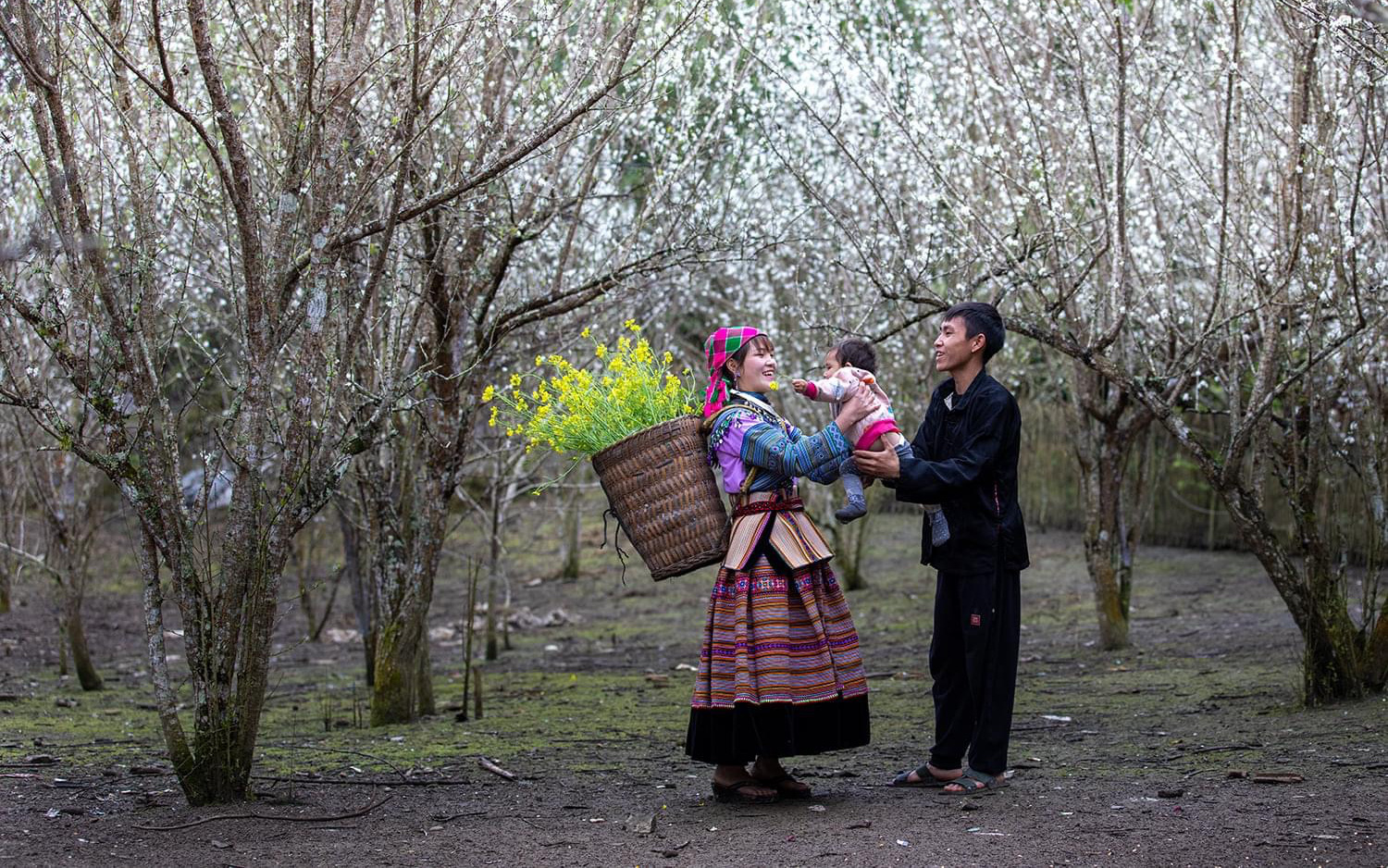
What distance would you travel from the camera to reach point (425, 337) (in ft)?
23.2

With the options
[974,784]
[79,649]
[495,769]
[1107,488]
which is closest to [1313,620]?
[974,784]

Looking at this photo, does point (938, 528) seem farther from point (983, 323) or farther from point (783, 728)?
point (783, 728)

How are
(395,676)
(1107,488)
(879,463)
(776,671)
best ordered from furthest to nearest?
1. (1107,488)
2. (395,676)
3. (776,671)
4. (879,463)

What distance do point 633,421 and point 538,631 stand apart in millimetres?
9007

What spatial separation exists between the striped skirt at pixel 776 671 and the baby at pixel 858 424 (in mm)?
333

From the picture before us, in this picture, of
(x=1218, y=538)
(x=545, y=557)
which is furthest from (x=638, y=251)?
(x=545, y=557)

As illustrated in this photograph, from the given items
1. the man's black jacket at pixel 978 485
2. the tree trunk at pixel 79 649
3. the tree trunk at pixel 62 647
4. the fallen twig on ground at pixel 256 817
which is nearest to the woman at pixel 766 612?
the man's black jacket at pixel 978 485

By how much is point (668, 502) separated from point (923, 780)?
59.4 inches

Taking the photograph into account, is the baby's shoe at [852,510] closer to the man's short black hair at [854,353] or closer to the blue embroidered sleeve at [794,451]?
the blue embroidered sleeve at [794,451]

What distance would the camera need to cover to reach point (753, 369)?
4.71 m

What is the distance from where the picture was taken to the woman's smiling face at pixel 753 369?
15.4 feet

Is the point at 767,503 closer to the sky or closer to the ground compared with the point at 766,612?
closer to the sky

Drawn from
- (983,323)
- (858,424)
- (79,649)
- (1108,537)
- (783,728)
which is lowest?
(79,649)

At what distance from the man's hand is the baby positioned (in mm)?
29
